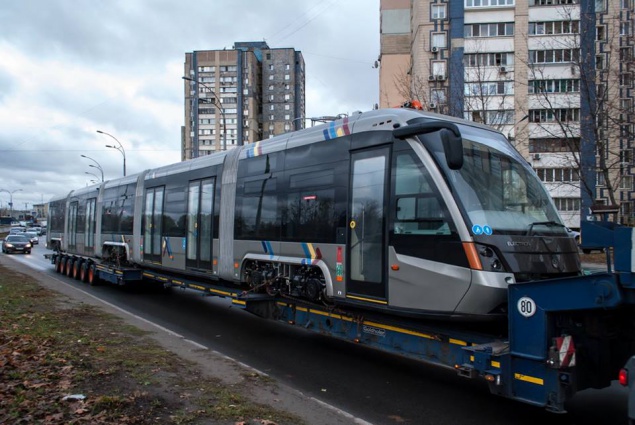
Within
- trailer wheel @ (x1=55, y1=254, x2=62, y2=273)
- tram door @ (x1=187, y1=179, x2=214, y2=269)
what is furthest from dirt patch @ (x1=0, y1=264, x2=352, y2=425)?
trailer wheel @ (x1=55, y1=254, x2=62, y2=273)

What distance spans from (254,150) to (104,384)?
4.90 meters

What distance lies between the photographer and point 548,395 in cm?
454

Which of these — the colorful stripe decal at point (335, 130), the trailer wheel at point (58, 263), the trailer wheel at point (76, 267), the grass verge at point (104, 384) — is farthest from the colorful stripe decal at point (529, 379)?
the trailer wheel at point (58, 263)

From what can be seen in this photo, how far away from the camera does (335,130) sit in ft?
23.7

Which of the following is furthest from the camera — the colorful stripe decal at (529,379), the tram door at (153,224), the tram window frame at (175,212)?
the tram door at (153,224)

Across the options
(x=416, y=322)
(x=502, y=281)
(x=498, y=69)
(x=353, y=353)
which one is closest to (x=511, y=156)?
(x=502, y=281)

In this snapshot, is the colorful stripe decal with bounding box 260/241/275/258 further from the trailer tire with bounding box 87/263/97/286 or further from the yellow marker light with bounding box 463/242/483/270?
the trailer tire with bounding box 87/263/97/286

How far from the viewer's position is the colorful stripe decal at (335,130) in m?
7.01

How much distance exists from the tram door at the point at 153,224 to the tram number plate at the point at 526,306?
10112 mm

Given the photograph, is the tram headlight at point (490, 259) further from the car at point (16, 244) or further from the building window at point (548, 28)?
the building window at point (548, 28)

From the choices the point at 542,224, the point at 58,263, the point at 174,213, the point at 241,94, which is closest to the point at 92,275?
the point at 58,263

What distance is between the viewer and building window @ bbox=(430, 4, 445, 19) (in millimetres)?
48406

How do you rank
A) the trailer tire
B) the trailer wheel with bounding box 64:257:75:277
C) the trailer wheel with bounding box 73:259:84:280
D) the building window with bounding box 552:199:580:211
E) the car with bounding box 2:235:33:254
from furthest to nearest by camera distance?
1. the building window with bounding box 552:199:580:211
2. the car with bounding box 2:235:33:254
3. the trailer wheel with bounding box 64:257:75:277
4. the trailer wheel with bounding box 73:259:84:280
5. the trailer tire

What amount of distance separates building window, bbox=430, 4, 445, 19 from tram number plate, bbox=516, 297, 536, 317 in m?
49.2
